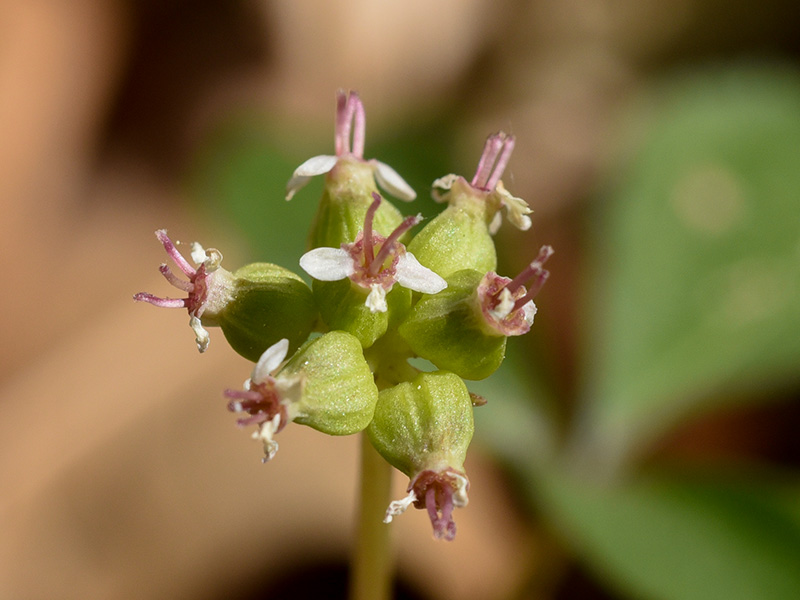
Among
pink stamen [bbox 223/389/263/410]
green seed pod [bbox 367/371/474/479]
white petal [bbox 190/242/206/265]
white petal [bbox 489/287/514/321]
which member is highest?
white petal [bbox 489/287/514/321]

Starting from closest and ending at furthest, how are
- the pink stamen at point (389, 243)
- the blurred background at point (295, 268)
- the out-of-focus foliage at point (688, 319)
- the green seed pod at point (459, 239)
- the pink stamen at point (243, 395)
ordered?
the pink stamen at point (243, 395), the pink stamen at point (389, 243), the green seed pod at point (459, 239), the out-of-focus foliage at point (688, 319), the blurred background at point (295, 268)

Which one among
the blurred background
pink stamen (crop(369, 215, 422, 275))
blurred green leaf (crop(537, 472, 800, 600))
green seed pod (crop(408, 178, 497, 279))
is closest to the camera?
pink stamen (crop(369, 215, 422, 275))

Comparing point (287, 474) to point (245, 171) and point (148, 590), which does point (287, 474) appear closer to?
point (148, 590)

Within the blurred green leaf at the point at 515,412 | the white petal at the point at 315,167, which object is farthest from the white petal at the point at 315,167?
the blurred green leaf at the point at 515,412

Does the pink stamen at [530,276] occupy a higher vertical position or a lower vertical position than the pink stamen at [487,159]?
lower

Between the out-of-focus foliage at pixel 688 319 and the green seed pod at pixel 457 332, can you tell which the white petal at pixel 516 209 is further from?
the out-of-focus foliage at pixel 688 319

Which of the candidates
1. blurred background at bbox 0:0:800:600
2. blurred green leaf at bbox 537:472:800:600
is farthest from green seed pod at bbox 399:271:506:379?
blurred green leaf at bbox 537:472:800:600

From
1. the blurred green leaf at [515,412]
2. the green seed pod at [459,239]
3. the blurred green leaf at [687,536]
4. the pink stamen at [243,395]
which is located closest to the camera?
the pink stamen at [243,395]

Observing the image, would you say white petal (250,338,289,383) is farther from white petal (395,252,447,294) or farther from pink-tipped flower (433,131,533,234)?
pink-tipped flower (433,131,533,234)
